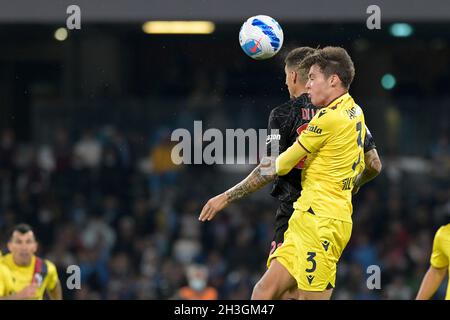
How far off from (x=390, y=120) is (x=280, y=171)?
13.3m

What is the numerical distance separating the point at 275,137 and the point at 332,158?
490 mm

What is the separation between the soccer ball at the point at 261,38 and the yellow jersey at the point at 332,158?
3.99ft

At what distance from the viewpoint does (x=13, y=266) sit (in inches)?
405

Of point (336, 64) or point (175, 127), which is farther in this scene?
point (175, 127)

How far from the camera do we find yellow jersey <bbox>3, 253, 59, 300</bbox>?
33.0 ft

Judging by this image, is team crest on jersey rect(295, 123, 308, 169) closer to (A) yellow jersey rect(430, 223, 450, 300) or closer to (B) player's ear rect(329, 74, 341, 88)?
(B) player's ear rect(329, 74, 341, 88)

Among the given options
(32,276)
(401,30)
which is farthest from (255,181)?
(401,30)

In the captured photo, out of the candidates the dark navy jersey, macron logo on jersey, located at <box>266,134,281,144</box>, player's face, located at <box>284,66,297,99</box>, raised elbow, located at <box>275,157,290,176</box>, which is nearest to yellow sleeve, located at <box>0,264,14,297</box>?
the dark navy jersey

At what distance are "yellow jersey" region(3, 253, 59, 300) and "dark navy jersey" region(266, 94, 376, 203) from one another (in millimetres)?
3594

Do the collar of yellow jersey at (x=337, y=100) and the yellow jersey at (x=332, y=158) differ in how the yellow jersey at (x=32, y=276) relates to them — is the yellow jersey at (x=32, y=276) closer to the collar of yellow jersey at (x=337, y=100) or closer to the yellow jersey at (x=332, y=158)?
the yellow jersey at (x=332, y=158)

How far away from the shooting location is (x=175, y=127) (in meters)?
19.6

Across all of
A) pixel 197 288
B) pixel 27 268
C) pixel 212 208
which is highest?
pixel 212 208

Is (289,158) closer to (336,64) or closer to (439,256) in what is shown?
(336,64)

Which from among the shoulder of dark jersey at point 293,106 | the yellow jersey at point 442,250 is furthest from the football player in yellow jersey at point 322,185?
the yellow jersey at point 442,250
